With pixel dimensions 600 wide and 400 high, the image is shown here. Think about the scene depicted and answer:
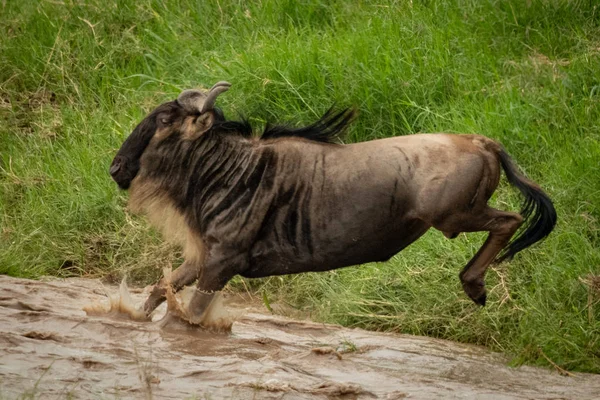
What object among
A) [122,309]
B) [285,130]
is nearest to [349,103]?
[285,130]

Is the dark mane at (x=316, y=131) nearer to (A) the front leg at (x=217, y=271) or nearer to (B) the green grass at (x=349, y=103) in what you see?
(A) the front leg at (x=217, y=271)

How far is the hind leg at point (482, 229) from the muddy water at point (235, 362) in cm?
49

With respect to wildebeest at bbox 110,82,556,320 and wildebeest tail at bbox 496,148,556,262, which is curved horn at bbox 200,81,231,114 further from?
wildebeest tail at bbox 496,148,556,262

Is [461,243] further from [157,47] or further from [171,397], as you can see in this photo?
[157,47]

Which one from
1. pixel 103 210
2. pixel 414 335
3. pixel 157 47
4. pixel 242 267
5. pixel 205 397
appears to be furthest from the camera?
pixel 157 47

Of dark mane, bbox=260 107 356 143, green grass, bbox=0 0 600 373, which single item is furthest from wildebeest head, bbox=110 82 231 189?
green grass, bbox=0 0 600 373

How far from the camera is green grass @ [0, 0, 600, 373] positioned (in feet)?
23.0

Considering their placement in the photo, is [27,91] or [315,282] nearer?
[315,282]

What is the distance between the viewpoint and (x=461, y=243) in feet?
23.8

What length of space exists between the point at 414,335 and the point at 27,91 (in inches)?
187

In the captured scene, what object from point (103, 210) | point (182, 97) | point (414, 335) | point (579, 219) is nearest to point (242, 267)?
point (182, 97)

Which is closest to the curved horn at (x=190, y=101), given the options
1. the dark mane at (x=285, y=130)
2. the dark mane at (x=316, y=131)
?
the dark mane at (x=285, y=130)

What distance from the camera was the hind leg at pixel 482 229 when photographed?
18.9 feet

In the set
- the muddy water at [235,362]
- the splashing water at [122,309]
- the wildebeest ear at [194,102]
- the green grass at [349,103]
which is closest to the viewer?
the muddy water at [235,362]
